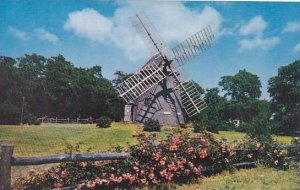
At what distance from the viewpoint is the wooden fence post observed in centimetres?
596

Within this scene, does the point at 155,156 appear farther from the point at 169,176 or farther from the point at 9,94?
the point at 9,94

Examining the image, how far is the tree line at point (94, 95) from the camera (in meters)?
13.2

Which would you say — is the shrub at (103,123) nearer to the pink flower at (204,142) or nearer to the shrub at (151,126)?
the shrub at (151,126)

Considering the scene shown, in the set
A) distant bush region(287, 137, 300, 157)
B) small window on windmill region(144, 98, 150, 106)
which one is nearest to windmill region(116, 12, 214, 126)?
small window on windmill region(144, 98, 150, 106)

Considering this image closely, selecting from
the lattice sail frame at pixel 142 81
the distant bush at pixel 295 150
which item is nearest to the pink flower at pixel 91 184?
the distant bush at pixel 295 150

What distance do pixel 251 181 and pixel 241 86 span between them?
120 feet

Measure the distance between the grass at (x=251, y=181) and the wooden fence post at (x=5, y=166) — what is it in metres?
3.22

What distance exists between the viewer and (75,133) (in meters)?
16.8

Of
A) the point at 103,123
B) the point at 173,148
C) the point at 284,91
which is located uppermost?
the point at 284,91

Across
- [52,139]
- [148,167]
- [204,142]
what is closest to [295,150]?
[204,142]

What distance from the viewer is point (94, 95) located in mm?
32438

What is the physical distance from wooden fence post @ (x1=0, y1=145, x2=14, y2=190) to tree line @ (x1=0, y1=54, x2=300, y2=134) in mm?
4060

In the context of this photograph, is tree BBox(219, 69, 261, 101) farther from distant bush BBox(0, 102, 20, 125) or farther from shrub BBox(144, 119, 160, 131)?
distant bush BBox(0, 102, 20, 125)

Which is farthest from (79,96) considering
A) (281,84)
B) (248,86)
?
(248,86)
